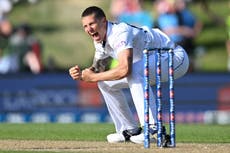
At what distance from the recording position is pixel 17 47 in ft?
62.4

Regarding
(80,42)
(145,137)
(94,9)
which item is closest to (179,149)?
(145,137)

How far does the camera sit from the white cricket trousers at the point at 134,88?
8.68m

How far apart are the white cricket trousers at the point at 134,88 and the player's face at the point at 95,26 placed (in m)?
0.46

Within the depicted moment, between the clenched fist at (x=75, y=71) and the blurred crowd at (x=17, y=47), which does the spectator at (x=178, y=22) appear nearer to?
the blurred crowd at (x=17, y=47)

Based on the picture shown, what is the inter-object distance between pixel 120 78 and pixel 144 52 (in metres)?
0.47

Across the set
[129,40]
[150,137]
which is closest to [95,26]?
[129,40]

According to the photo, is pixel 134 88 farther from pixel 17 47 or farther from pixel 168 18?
pixel 17 47

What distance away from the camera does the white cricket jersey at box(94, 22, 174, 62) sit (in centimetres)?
862

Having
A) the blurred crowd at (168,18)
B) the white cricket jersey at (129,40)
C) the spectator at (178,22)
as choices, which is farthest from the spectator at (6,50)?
the white cricket jersey at (129,40)

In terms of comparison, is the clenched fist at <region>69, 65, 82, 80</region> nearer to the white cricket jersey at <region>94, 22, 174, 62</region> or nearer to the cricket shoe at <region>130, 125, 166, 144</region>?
the white cricket jersey at <region>94, 22, 174, 62</region>

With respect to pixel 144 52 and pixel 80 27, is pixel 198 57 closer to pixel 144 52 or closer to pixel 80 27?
pixel 80 27

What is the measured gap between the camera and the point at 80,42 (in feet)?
62.2

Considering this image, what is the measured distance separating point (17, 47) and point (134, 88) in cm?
1061

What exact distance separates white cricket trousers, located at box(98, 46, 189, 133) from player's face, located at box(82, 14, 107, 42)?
0.46m
